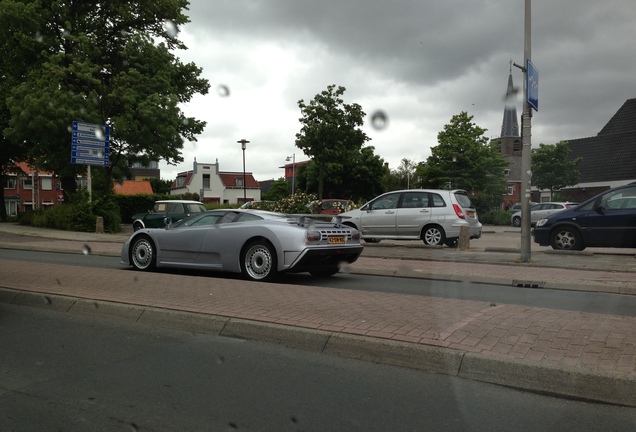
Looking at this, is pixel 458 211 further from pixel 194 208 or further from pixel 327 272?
pixel 194 208

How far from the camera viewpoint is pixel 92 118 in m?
25.8

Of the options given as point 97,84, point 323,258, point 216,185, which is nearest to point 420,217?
point 323,258

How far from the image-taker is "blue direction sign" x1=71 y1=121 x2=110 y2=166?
24.5 metres

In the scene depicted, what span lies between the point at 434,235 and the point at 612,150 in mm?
58539

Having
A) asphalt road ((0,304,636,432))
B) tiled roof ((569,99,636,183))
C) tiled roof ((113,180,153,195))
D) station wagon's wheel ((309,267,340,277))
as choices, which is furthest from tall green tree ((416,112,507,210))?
tiled roof ((113,180,153,195))

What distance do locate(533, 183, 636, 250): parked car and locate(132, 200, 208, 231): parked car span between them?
549 inches

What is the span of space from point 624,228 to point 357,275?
6902 millimetres

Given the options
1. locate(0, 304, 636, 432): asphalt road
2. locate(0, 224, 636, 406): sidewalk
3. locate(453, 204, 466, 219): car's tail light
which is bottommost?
locate(0, 304, 636, 432): asphalt road

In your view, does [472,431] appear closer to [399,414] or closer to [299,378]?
[399,414]

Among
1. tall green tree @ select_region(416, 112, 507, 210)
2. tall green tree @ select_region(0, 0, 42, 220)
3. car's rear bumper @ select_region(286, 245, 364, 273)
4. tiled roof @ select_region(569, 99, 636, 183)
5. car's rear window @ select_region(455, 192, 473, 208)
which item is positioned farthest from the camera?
tiled roof @ select_region(569, 99, 636, 183)

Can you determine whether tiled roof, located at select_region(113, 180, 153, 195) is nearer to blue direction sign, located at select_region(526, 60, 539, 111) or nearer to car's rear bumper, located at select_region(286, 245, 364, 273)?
blue direction sign, located at select_region(526, 60, 539, 111)

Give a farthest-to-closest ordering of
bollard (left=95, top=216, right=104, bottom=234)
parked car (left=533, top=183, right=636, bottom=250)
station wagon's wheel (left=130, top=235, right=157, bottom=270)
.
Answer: bollard (left=95, top=216, right=104, bottom=234) < parked car (left=533, top=183, right=636, bottom=250) < station wagon's wheel (left=130, top=235, right=157, bottom=270)

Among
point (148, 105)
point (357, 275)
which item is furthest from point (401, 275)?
point (148, 105)

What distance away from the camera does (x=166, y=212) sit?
2248cm
